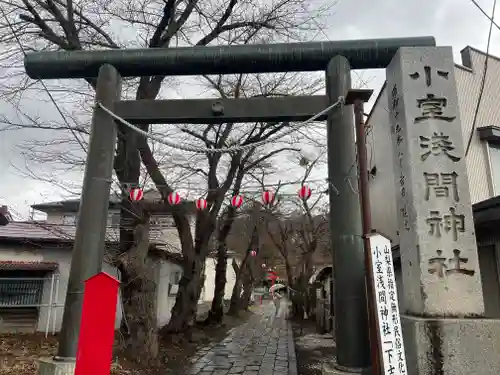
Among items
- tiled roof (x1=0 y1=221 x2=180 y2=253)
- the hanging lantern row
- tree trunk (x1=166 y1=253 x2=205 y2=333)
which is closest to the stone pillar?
the hanging lantern row

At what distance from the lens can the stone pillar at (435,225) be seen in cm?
467

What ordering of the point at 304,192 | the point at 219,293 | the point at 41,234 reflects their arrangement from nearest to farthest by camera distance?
the point at 304,192 → the point at 41,234 → the point at 219,293

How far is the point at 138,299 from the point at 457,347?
824 cm

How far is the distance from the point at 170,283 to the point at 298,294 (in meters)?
11.9

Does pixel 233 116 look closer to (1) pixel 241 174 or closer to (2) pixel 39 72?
(2) pixel 39 72

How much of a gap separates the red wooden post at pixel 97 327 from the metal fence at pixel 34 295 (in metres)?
12.8

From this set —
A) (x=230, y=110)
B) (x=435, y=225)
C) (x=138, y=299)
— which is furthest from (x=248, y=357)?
(x=435, y=225)

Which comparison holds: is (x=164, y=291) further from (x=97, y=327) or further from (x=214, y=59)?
(x=97, y=327)

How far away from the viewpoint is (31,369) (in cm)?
967

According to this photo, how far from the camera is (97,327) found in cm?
405

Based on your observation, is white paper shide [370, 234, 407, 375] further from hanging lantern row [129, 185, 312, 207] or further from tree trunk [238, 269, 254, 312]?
tree trunk [238, 269, 254, 312]

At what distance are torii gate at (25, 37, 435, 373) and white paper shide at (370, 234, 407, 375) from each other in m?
1.09

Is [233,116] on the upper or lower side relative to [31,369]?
upper

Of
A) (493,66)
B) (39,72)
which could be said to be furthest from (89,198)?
(493,66)
